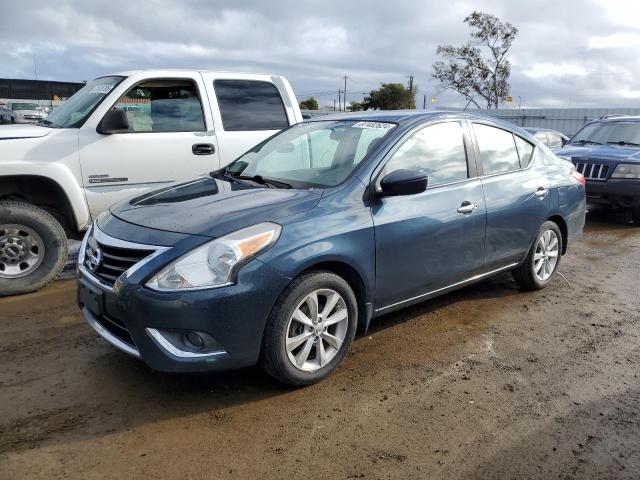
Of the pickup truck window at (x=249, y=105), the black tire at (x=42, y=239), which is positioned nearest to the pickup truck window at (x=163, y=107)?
the pickup truck window at (x=249, y=105)

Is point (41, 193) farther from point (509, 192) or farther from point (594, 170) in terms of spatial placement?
point (594, 170)

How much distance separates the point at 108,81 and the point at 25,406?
144 inches

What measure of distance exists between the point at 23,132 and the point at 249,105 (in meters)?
2.29

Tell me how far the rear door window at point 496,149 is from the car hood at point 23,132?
3822mm

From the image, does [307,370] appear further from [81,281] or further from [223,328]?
[81,281]

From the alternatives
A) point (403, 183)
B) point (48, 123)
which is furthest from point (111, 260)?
point (48, 123)

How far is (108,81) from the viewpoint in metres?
5.80

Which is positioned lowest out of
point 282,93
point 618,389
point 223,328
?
point 618,389

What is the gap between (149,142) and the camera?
5582 millimetres

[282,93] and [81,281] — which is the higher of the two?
[282,93]

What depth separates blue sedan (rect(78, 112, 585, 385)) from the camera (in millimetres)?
3045

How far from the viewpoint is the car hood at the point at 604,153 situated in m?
8.73

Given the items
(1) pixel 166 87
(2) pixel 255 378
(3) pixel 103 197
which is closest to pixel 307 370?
(2) pixel 255 378

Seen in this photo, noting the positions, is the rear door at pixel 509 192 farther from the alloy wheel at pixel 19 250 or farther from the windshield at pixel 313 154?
the alloy wheel at pixel 19 250
